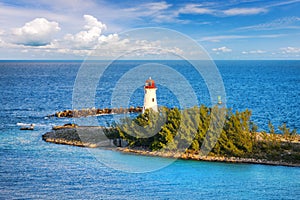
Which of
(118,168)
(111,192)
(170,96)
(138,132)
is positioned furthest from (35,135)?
(170,96)

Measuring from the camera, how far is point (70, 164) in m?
33.0

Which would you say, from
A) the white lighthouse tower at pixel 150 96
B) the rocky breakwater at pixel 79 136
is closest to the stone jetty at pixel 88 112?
the rocky breakwater at pixel 79 136

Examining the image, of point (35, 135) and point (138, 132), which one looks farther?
point (35, 135)

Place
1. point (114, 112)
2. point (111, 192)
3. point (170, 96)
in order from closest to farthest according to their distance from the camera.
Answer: point (111, 192)
point (114, 112)
point (170, 96)

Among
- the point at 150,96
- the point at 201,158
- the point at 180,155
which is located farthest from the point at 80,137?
the point at 201,158

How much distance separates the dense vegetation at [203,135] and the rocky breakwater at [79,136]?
3.58m

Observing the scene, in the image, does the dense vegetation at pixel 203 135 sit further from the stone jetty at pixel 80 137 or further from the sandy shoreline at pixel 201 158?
the stone jetty at pixel 80 137

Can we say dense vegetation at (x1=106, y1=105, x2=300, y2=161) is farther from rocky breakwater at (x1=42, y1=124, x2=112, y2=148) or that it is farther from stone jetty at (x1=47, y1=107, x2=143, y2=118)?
stone jetty at (x1=47, y1=107, x2=143, y2=118)

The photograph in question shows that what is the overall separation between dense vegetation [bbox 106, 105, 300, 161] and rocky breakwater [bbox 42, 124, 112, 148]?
141 inches

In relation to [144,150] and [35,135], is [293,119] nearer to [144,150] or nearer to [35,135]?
[144,150]

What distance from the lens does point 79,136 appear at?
4359 cm

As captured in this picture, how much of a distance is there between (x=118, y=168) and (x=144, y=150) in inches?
213

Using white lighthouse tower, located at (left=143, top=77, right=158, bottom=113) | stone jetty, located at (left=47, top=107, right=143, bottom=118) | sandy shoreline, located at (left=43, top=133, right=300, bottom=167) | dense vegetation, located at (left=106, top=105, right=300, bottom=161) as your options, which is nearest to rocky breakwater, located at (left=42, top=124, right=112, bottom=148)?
sandy shoreline, located at (left=43, top=133, right=300, bottom=167)

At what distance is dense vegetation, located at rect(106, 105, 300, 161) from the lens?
3484cm
